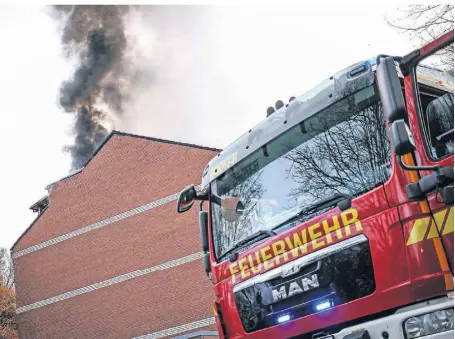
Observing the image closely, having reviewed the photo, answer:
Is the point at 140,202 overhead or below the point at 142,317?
overhead

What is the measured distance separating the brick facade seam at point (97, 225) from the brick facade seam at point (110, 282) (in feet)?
8.69

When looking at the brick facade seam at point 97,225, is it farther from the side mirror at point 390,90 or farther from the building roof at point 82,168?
the side mirror at point 390,90

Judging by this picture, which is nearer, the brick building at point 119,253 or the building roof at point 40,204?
the brick building at point 119,253

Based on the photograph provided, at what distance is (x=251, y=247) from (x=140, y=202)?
69.3 feet

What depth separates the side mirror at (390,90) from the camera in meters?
3.62

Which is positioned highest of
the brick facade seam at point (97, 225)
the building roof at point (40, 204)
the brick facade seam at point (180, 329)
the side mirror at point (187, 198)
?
the building roof at point (40, 204)

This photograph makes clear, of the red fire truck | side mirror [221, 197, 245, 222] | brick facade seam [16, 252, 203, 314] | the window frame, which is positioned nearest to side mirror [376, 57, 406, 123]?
the red fire truck

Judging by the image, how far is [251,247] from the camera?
15.9 ft

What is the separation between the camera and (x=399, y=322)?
3.66 m

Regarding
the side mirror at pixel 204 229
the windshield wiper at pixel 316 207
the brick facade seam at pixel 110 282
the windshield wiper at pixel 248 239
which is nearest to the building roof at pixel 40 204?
the brick facade seam at pixel 110 282

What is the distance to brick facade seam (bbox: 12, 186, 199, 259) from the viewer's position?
82.0ft

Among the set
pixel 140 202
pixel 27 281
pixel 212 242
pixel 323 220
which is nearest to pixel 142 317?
pixel 140 202

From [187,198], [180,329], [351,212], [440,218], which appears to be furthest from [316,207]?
[180,329]

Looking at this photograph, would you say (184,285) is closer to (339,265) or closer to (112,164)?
(112,164)
